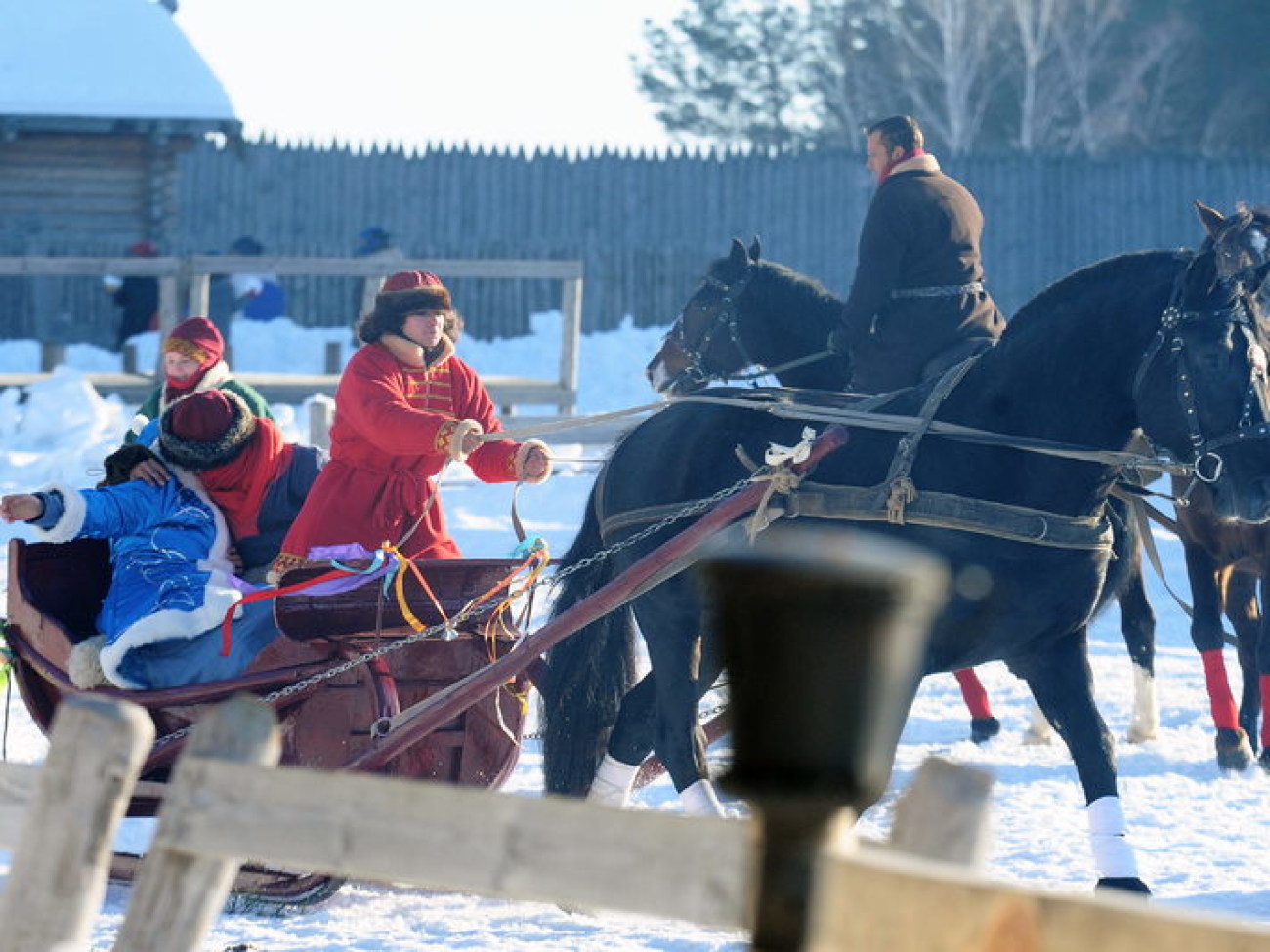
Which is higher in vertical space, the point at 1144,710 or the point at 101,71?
the point at 101,71

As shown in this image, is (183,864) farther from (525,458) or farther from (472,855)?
(525,458)

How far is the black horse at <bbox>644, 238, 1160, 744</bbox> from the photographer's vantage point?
7969mm

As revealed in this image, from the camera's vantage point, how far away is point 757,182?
2536cm

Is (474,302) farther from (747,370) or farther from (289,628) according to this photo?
(289,628)

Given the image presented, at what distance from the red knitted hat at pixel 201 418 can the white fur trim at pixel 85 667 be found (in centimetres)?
65

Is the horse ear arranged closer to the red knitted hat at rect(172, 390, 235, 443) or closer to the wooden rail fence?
the red knitted hat at rect(172, 390, 235, 443)

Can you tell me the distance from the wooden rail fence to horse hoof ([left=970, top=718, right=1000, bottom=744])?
5490 mm

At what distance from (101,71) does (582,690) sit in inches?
741

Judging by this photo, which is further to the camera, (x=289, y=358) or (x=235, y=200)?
(x=235, y=200)

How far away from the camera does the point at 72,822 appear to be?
3012 mm

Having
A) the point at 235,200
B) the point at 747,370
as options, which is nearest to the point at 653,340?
the point at 235,200

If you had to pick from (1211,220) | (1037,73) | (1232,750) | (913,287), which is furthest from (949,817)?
(1037,73)

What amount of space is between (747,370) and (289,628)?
3.25 metres

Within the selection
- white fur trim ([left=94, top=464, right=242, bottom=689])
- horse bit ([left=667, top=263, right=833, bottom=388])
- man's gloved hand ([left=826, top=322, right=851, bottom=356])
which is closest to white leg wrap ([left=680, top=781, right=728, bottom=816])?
white fur trim ([left=94, top=464, right=242, bottom=689])
